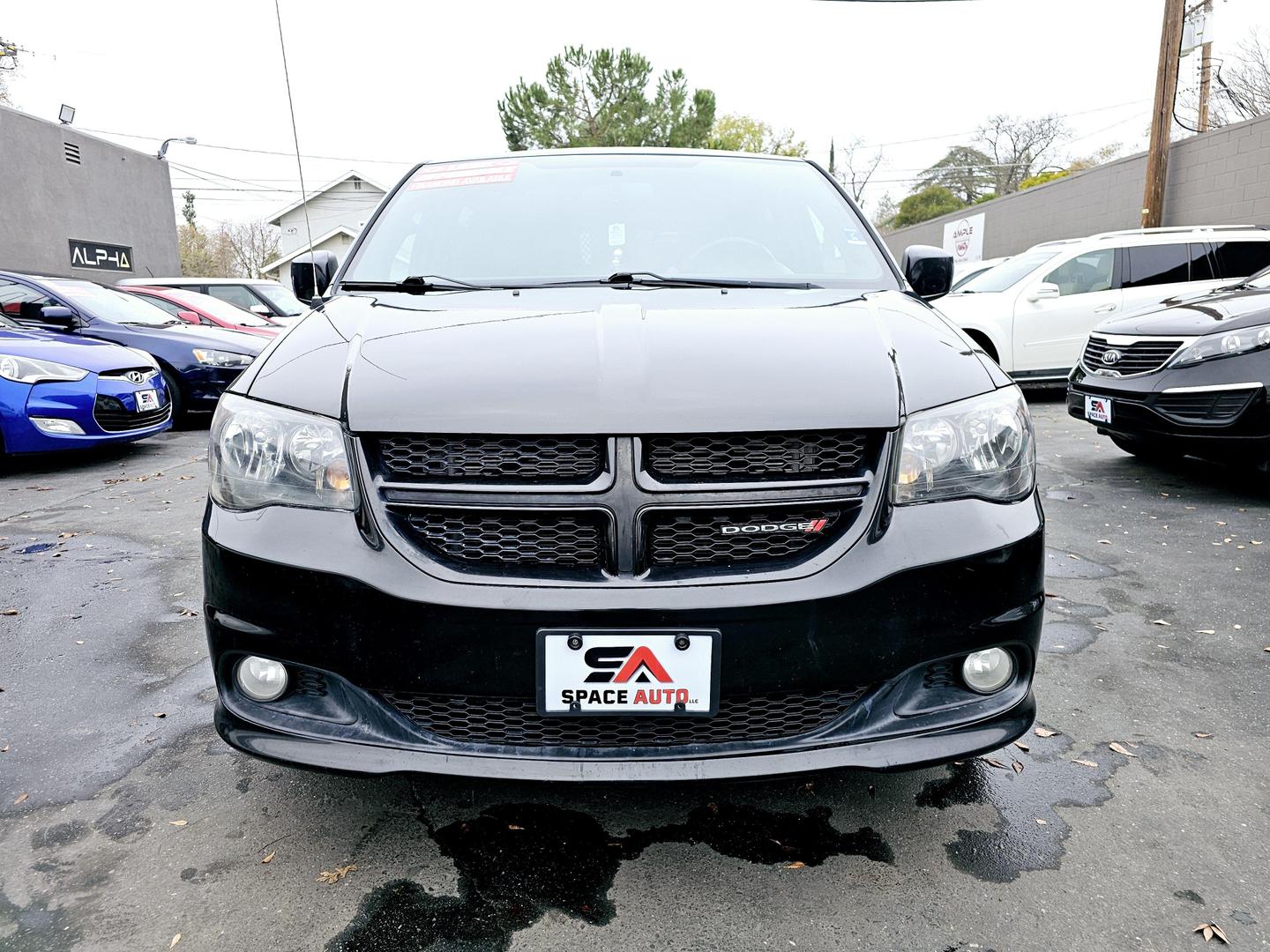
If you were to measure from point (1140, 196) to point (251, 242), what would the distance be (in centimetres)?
5336

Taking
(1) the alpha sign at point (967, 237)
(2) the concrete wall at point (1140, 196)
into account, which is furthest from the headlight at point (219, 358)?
(1) the alpha sign at point (967, 237)

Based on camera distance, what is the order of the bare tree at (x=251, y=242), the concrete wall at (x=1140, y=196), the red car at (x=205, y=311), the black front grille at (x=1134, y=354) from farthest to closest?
the bare tree at (x=251, y=242) → the concrete wall at (x=1140, y=196) → the red car at (x=205, y=311) → the black front grille at (x=1134, y=354)

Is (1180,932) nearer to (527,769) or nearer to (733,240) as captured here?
(527,769)

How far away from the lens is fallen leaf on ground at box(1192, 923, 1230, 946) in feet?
5.20

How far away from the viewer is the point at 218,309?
32.9 ft

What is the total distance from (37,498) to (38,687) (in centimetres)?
336

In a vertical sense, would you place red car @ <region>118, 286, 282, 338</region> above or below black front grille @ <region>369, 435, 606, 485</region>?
above

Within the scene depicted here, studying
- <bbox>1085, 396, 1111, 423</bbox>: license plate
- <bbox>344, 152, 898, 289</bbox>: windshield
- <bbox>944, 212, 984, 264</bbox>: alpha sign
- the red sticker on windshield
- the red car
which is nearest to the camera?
<bbox>344, 152, 898, 289</bbox>: windshield

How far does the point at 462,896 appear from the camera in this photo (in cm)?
172

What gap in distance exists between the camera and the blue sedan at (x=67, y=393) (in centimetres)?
593

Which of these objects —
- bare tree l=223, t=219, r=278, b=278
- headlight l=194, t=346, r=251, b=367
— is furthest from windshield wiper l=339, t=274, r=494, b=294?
bare tree l=223, t=219, r=278, b=278

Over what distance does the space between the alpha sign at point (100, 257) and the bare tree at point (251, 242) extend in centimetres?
3900

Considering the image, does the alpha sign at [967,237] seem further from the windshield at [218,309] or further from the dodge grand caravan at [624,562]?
the dodge grand caravan at [624,562]

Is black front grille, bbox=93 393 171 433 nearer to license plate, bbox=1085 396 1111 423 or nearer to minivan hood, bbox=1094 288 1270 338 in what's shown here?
license plate, bbox=1085 396 1111 423
